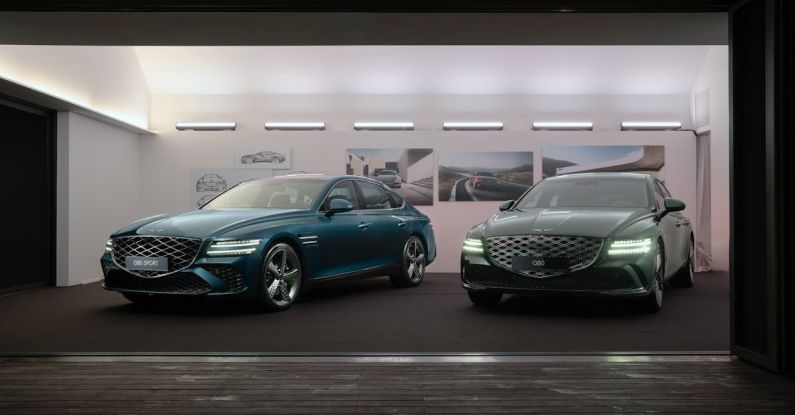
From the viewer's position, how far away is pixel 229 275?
20.9ft

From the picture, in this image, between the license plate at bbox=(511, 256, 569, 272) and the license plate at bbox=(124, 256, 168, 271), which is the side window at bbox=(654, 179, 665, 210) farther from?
the license plate at bbox=(124, 256, 168, 271)

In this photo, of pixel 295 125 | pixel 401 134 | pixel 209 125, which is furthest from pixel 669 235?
pixel 209 125

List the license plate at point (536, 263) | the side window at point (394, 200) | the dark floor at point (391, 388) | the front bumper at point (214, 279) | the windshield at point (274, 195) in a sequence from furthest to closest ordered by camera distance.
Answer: the side window at point (394, 200) → the windshield at point (274, 195) → the front bumper at point (214, 279) → the license plate at point (536, 263) → the dark floor at point (391, 388)

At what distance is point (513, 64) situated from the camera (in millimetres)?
11906

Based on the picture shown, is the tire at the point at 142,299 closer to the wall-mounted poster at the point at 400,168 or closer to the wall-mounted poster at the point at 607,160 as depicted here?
the wall-mounted poster at the point at 400,168

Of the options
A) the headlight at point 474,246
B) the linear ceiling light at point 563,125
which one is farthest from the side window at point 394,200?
the linear ceiling light at point 563,125

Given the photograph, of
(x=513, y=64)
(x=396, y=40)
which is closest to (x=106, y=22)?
A: (x=396, y=40)

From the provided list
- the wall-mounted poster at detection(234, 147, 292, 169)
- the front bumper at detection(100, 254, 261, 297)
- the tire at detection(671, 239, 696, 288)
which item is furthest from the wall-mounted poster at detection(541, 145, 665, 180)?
the front bumper at detection(100, 254, 261, 297)

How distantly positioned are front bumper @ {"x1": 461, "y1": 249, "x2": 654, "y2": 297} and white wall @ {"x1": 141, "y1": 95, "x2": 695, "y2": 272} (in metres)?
5.77

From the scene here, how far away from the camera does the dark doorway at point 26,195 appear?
28.2ft

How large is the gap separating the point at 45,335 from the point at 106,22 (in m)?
2.48

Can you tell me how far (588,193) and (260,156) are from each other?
20.9 ft

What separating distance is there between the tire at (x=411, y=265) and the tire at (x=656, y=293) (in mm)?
3287

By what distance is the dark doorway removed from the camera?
859cm
